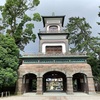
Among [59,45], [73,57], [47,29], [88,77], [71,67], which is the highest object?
[47,29]

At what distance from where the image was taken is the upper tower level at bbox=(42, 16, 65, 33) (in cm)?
2344

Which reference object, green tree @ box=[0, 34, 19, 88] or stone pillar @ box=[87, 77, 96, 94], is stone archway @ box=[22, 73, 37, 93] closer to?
green tree @ box=[0, 34, 19, 88]

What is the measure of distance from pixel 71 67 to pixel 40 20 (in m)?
10.8

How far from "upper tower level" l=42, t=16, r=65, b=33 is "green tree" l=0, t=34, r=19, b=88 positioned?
771 cm

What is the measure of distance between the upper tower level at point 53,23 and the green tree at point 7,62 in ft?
25.3

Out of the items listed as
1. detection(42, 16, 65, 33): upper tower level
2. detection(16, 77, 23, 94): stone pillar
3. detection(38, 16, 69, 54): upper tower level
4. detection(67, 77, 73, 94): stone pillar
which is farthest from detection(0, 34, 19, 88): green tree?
detection(42, 16, 65, 33): upper tower level

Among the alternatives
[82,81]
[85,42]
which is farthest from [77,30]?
[82,81]

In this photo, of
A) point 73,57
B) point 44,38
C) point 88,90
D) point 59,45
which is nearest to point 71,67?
point 73,57

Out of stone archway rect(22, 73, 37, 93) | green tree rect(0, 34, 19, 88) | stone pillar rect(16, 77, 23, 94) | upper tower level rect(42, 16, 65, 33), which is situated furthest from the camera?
upper tower level rect(42, 16, 65, 33)

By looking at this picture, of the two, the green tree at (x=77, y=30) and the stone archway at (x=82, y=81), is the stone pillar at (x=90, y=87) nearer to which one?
the stone archway at (x=82, y=81)

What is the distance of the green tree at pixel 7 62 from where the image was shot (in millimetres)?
15572

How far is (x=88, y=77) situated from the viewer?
17609mm

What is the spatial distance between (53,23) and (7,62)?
36.2 feet

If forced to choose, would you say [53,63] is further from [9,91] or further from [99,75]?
[99,75]
